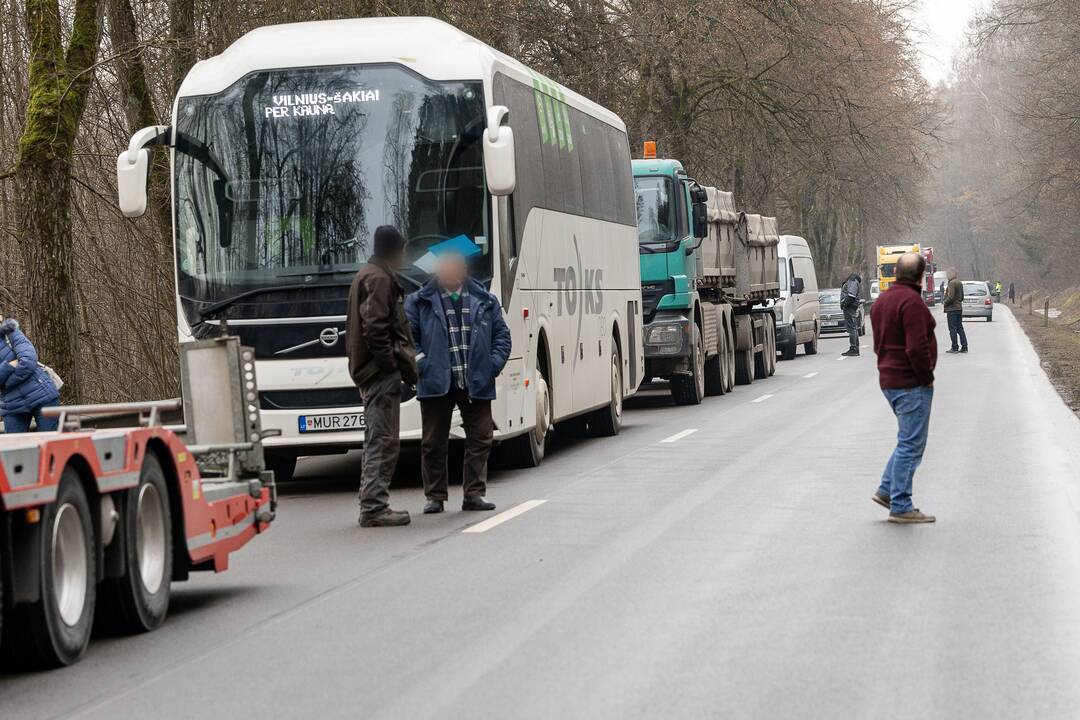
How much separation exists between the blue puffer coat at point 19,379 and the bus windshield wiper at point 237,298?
6.02 ft

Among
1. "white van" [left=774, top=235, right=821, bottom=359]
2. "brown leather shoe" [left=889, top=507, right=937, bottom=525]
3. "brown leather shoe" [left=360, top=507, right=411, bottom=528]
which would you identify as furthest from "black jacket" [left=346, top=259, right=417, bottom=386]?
"white van" [left=774, top=235, right=821, bottom=359]

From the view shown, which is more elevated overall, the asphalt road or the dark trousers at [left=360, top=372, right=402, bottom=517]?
the dark trousers at [left=360, top=372, right=402, bottom=517]

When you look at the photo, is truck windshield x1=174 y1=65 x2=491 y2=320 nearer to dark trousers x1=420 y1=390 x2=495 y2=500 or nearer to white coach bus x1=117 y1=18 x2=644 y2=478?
white coach bus x1=117 y1=18 x2=644 y2=478

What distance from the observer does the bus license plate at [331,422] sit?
13219 millimetres

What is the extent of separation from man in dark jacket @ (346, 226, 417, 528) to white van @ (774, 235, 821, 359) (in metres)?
27.6

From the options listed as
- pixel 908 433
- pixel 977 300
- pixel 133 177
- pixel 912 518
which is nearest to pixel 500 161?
pixel 133 177

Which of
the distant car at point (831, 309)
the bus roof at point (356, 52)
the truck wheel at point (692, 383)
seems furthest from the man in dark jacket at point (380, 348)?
the distant car at point (831, 309)

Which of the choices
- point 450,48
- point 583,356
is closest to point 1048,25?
point 583,356

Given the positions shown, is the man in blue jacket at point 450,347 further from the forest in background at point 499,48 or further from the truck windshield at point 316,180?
the forest in background at point 499,48

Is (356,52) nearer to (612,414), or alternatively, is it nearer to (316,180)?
(316,180)

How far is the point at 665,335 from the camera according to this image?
23641 millimetres

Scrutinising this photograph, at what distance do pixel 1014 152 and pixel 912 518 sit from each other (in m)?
83.1

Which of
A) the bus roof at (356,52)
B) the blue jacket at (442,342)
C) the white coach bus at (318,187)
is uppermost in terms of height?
the bus roof at (356,52)

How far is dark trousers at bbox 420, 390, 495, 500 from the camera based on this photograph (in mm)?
11852
